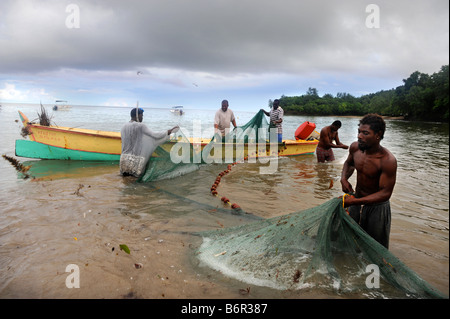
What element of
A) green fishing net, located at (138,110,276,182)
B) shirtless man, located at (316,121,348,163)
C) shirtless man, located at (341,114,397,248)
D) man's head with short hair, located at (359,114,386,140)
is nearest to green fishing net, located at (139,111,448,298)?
shirtless man, located at (341,114,397,248)

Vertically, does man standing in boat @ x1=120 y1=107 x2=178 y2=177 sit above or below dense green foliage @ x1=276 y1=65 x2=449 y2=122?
below

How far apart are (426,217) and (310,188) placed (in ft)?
8.19

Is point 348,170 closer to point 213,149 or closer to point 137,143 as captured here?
point 137,143

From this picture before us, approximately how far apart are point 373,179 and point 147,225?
127 inches

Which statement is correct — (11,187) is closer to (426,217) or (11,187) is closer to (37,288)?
(37,288)

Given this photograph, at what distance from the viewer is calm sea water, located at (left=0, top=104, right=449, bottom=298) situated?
102 inches

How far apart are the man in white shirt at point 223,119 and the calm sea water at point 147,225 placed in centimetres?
181

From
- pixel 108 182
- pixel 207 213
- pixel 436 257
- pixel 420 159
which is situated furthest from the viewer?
pixel 420 159

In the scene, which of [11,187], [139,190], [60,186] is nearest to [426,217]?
[139,190]

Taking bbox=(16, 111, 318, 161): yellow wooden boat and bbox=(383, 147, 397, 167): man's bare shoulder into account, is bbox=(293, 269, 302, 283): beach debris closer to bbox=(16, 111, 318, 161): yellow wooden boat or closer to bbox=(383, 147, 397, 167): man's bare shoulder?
bbox=(383, 147, 397, 167): man's bare shoulder

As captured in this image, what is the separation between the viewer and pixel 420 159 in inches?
449

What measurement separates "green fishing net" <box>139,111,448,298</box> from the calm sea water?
5.8 inches

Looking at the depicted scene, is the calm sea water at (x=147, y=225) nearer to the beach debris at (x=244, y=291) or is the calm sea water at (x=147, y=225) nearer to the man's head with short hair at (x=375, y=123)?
the beach debris at (x=244, y=291)

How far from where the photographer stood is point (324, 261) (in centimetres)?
252
